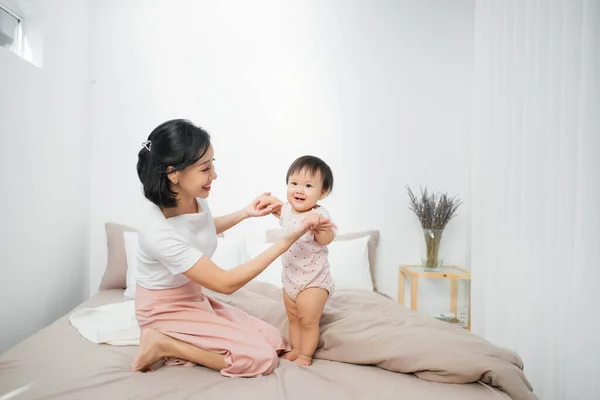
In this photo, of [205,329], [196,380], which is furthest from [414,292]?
[196,380]

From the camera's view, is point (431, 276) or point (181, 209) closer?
point (181, 209)

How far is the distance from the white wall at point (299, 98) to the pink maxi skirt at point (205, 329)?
59.0 inches

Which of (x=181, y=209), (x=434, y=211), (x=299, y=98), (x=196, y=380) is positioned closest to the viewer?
(x=196, y=380)

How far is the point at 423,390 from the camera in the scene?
1281 millimetres

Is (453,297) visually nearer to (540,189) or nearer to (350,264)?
(350,264)

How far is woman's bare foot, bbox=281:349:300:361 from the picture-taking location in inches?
62.8

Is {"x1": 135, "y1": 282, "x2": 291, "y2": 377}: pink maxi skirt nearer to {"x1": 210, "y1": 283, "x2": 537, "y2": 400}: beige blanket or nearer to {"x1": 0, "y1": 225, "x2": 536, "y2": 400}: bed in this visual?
{"x1": 0, "y1": 225, "x2": 536, "y2": 400}: bed

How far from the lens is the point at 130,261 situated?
255 cm

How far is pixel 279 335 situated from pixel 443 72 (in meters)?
2.39

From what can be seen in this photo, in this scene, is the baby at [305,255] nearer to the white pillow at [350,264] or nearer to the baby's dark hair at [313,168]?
the baby's dark hair at [313,168]

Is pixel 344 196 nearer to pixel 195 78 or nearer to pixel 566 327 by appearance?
pixel 195 78

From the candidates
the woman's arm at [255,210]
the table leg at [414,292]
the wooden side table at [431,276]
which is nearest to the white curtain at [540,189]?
the wooden side table at [431,276]

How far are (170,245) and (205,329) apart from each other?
12.7 inches

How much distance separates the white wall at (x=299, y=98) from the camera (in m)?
3.01
